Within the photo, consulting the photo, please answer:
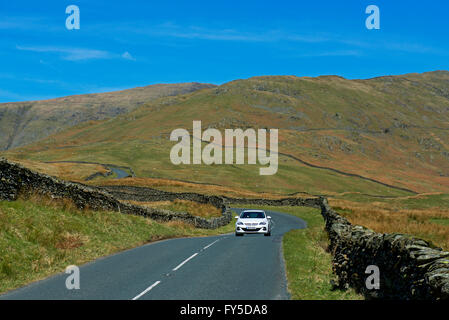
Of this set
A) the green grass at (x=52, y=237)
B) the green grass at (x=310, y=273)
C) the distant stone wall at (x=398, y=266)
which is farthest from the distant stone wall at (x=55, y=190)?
the distant stone wall at (x=398, y=266)

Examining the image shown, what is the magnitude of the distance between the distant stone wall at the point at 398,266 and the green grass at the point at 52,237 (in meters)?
9.63

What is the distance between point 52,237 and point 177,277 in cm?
708

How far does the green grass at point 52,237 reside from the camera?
588 inches

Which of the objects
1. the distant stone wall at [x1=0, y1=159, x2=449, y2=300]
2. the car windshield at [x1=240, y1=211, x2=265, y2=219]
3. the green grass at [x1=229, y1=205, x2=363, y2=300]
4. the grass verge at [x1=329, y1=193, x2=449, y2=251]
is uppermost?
the distant stone wall at [x1=0, y1=159, x2=449, y2=300]

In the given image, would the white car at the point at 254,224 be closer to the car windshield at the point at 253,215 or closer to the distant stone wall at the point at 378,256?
the car windshield at the point at 253,215

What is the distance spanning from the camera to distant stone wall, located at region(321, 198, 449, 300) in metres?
7.69

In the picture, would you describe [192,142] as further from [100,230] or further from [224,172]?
[100,230]

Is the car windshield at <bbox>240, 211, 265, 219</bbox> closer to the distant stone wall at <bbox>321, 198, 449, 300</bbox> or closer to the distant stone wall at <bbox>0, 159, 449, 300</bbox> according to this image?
the distant stone wall at <bbox>0, 159, 449, 300</bbox>

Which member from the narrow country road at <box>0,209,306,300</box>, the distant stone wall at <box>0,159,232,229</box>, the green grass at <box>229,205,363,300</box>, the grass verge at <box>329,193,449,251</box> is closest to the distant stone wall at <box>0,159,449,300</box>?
the distant stone wall at <box>0,159,232,229</box>

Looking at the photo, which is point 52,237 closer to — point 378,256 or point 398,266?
point 378,256

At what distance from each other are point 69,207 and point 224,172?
395ft

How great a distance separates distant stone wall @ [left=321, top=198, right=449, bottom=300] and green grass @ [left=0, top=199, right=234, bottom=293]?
9.63 metres

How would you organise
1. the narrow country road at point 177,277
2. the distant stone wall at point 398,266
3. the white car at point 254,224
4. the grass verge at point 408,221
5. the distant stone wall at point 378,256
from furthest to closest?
the white car at point 254,224 → the grass verge at point 408,221 → the narrow country road at point 177,277 → the distant stone wall at point 378,256 → the distant stone wall at point 398,266
